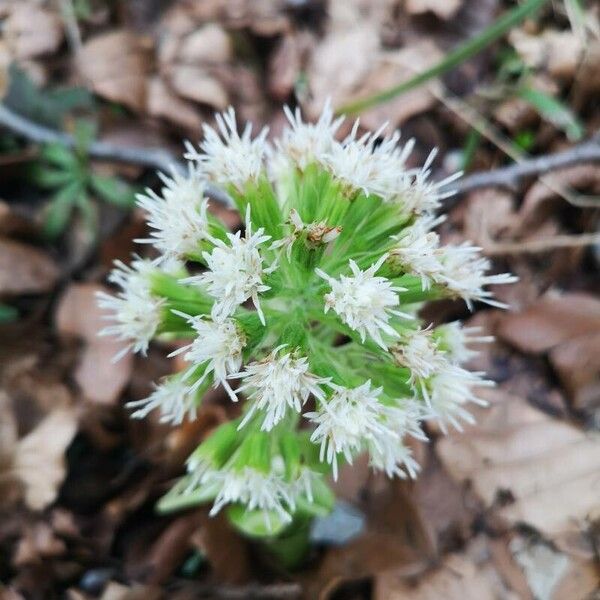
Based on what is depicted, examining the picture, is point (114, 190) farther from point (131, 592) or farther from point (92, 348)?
point (131, 592)

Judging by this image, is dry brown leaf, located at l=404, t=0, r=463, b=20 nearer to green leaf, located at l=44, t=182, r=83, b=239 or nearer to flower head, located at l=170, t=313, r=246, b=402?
green leaf, located at l=44, t=182, r=83, b=239

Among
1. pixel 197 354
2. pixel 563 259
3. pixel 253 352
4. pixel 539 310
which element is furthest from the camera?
pixel 563 259

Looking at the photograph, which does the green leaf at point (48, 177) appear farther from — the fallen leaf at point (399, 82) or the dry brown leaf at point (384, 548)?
the dry brown leaf at point (384, 548)

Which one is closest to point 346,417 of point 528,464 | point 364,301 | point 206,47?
point 364,301

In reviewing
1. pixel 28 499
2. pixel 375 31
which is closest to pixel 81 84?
pixel 375 31

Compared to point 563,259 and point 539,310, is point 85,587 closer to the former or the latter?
point 539,310

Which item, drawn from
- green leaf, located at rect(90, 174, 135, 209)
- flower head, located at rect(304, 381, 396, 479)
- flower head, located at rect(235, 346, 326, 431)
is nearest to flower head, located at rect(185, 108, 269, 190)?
flower head, located at rect(235, 346, 326, 431)
